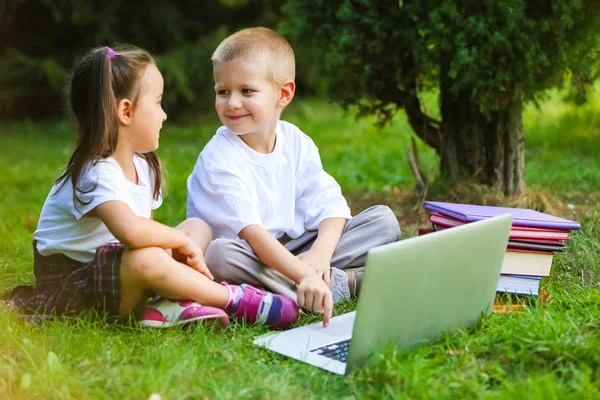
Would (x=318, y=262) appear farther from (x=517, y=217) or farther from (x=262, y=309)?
(x=517, y=217)

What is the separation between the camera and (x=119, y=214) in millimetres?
2238

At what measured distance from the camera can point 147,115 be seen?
8.17 ft

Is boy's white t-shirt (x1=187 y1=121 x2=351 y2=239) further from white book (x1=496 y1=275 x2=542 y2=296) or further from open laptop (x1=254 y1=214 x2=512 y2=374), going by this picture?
white book (x1=496 y1=275 x2=542 y2=296)

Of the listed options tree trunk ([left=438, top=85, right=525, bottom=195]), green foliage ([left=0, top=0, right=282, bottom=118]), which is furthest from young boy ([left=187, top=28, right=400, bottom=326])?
green foliage ([left=0, top=0, right=282, bottom=118])

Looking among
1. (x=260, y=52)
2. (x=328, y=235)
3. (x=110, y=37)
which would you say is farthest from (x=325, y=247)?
(x=110, y=37)

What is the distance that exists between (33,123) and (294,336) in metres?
6.55

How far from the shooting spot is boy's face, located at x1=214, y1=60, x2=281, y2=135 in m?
2.65

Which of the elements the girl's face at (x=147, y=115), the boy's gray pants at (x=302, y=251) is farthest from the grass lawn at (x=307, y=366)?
the girl's face at (x=147, y=115)

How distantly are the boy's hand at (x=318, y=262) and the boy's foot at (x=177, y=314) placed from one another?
0.43 meters

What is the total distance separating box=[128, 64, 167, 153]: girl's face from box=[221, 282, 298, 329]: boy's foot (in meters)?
0.59

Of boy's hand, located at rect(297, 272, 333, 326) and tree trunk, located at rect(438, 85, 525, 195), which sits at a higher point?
tree trunk, located at rect(438, 85, 525, 195)

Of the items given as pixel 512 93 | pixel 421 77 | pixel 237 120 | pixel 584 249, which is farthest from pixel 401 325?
pixel 421 77

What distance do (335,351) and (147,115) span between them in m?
1.04

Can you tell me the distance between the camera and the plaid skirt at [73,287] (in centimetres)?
228
